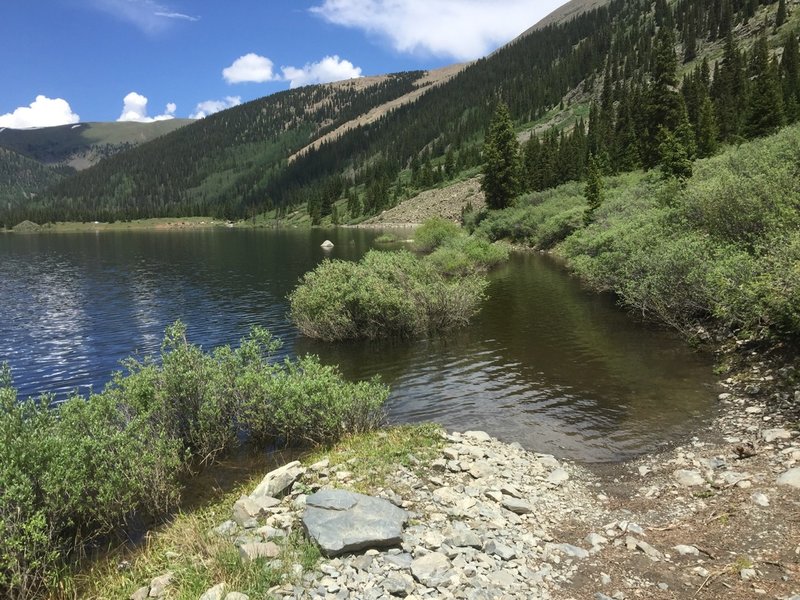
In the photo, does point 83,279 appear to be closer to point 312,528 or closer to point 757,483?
point 312,528

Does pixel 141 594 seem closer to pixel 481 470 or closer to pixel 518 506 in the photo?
pixel 518 506

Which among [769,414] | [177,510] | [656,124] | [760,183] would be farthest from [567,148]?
[177,510]

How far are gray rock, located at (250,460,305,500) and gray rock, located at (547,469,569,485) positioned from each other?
6.51m

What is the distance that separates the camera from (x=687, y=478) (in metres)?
12.3

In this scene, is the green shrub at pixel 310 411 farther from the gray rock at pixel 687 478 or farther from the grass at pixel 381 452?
the gray rock at pixel 687 478

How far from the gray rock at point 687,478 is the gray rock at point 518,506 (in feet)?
13.7

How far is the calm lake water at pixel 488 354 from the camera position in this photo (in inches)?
Result: 700

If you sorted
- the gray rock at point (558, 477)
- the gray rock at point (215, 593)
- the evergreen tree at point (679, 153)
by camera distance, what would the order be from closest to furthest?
1. the gray rock at point (215, 593)
2. the gray rock at point (558, 477)
3. the evergreen tree at point (679, 153)

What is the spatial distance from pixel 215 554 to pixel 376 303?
21342 mm

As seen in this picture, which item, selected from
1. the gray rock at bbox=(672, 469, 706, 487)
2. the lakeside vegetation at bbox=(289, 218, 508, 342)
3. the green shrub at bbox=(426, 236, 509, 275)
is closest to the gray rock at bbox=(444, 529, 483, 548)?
the gray rock at bbox=(672, 469, 706, 487)

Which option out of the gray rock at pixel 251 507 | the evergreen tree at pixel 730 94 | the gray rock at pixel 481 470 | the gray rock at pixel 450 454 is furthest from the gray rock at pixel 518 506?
the evergreen tree at pixel 730 94

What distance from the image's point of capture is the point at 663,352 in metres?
25.0

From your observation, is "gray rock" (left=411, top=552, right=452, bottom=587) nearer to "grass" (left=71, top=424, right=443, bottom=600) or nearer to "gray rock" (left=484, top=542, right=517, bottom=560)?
"gray rock" (left=484, top=542, right=517, bottom=560)

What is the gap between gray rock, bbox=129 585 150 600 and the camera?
875 centimetres
